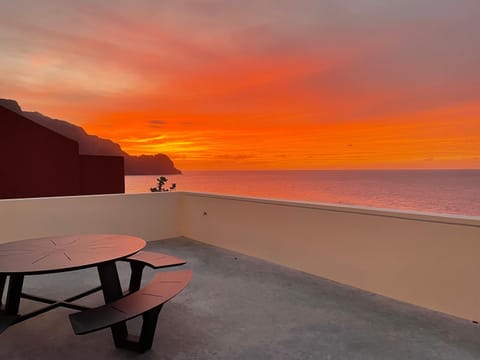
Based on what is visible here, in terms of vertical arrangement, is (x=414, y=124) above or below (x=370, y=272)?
above

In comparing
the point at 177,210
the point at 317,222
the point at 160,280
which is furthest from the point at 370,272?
the point at 177,210

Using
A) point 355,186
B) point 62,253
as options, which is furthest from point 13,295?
point 355,186

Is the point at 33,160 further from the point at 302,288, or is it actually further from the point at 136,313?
the point at 136,313

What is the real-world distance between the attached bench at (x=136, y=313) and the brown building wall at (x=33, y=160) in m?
6.88

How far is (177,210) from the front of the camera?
19.7ft

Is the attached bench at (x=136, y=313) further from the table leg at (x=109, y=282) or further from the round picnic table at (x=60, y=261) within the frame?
the table leg at (x=109, y=282)

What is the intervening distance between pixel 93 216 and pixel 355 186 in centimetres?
2632

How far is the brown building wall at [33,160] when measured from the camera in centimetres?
780

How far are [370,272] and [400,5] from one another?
507 centimetres

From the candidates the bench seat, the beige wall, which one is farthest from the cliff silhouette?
the bench seat

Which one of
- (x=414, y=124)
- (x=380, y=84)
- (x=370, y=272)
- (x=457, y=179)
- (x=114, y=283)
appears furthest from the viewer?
(x=457, y=179)

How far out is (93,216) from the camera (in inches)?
207

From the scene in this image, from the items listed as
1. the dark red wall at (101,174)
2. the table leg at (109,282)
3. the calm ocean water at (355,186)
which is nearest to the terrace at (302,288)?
the table leg at (109,282)

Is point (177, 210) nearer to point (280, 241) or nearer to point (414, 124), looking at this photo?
point (280, 241)
